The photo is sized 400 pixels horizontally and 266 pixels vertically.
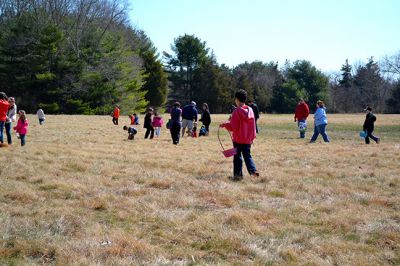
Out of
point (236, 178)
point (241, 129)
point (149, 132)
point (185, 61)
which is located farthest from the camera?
point (185, 61)

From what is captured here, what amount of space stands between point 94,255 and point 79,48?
143 ft

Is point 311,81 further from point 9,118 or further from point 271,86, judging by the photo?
point 9,118

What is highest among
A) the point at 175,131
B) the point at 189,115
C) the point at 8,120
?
the point at 189,115

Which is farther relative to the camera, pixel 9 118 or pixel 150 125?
pixel 150 125

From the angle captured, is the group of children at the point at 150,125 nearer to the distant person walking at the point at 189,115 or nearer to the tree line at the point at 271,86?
the distant person walking at the point at 189,115

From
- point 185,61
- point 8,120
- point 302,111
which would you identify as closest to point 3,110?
point 8,120

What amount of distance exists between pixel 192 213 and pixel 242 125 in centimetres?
307

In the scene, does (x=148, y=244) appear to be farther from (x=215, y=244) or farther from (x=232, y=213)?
(x=232, y=213)

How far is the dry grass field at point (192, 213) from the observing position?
4.27 meters

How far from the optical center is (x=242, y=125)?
27.5 feet

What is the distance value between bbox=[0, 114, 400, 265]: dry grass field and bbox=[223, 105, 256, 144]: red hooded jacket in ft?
2.62

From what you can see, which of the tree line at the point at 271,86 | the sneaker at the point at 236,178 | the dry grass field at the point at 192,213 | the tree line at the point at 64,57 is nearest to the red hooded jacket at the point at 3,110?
the dry grass field at the point at 192,213

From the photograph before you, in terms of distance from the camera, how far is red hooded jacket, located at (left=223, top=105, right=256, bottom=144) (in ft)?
27.5

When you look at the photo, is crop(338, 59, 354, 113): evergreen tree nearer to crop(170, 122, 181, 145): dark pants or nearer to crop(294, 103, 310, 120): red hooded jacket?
crop(294, 103, 310, 120): red hooded jacket
